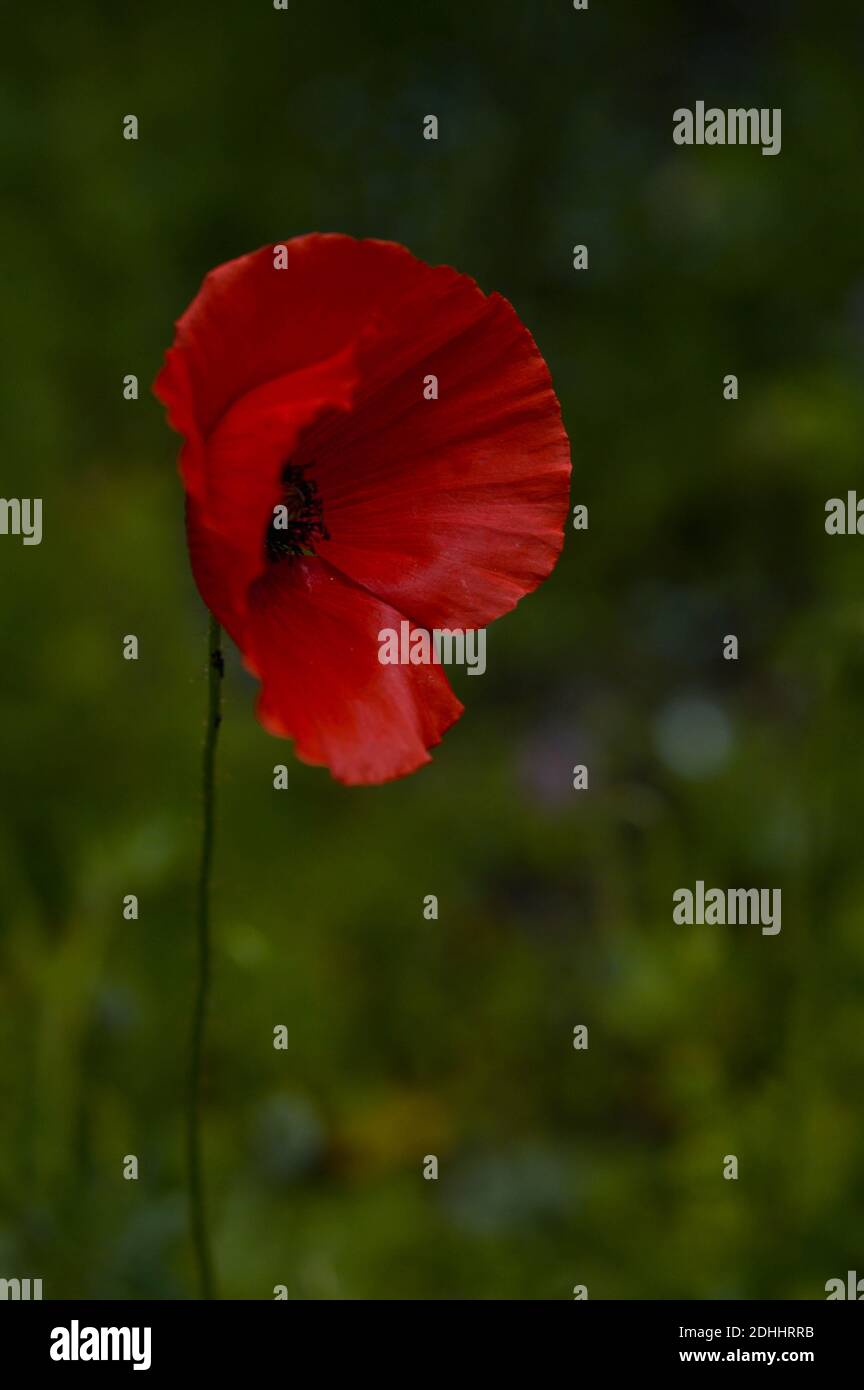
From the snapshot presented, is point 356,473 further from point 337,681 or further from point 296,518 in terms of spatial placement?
point 337,681

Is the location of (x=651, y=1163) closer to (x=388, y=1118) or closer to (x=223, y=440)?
(x=388, y=1118)

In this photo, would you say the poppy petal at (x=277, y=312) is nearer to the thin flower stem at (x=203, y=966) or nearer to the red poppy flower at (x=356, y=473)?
the red poppy flower at (x=356, y=473)

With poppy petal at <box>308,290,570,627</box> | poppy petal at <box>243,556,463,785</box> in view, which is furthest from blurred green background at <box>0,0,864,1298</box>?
poppy petal at <box>308,290,570,627</box>

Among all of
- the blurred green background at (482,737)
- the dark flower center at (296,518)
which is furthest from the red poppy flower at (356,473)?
the blurred green background at (482,737)

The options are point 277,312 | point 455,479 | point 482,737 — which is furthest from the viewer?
point 482,737

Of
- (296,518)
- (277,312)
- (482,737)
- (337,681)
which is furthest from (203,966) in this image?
(482,737)
